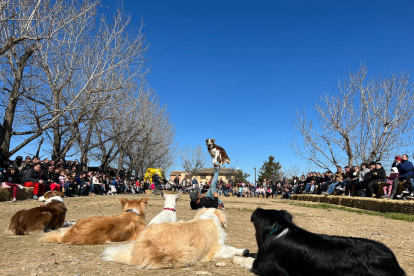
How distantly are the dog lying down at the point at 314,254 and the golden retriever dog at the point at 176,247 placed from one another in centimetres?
81

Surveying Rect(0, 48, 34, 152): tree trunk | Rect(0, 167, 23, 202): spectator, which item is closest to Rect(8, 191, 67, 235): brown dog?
Rect(0, 167, 23, 202): spectator

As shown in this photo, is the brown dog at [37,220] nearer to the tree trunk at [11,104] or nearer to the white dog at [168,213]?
the white dog at [168,213]

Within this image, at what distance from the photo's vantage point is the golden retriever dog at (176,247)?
12.5 feet

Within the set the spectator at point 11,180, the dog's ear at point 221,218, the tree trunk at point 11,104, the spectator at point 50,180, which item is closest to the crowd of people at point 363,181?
the spectator at point 50,180

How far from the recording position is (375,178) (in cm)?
1634

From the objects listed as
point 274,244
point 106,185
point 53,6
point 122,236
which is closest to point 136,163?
point 106,185

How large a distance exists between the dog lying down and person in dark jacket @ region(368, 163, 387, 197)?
48.3 feet

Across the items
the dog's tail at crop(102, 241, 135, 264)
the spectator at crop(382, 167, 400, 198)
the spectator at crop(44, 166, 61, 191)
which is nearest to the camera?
the dog's tail at crop(102, 241, 135, 264)

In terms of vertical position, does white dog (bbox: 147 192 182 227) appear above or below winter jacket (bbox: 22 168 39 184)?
below

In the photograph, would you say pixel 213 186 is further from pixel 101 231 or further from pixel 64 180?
pixel 64 180

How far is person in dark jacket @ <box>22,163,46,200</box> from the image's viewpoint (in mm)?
14758

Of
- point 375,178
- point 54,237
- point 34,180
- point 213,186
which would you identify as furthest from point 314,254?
point 375,178

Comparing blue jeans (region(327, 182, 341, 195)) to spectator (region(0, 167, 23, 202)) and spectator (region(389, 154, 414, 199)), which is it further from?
spectator (region(0, 167, 23, 202))

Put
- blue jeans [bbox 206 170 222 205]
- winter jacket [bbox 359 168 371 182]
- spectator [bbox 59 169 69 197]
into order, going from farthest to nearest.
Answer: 1. spectator [bbox 59 169 69 197]
2. winter jacket [bbox 359 168 371 182]
3. blue jeans [bbox 206 170 222 205]
